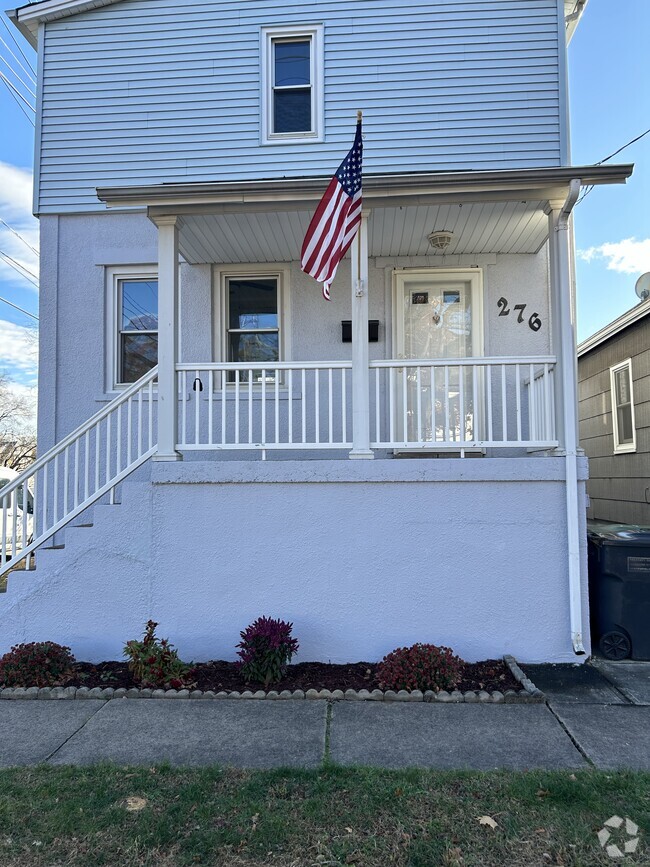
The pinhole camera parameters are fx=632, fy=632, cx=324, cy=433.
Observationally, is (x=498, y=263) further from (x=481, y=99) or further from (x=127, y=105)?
(x=127, y=105)

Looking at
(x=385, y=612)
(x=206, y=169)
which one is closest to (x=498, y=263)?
(x=206, y=169)

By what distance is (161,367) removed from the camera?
18.9ft

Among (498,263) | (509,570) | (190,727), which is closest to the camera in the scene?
(190,727)

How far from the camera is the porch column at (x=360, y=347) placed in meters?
5.56

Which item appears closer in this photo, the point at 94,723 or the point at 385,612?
the point at 94,723

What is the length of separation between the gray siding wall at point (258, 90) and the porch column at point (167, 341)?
2167 mm

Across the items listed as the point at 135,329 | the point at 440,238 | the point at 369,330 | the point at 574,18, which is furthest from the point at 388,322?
the point at 574,18

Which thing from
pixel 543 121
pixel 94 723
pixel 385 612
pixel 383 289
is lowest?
pixel 94 723

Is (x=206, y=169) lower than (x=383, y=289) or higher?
higher

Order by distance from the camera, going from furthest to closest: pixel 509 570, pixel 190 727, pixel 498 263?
pixel 498 263, pixel 509 570, pixel 190 727

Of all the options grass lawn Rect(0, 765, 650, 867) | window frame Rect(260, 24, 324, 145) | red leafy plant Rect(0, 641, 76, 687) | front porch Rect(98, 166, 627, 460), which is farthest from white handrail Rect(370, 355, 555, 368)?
red leafy plant Rect(0, 641, 76, 687)

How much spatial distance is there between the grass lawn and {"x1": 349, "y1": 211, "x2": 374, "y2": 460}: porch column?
277cm

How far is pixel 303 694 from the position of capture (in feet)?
15.5

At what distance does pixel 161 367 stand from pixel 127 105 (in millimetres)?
4028
